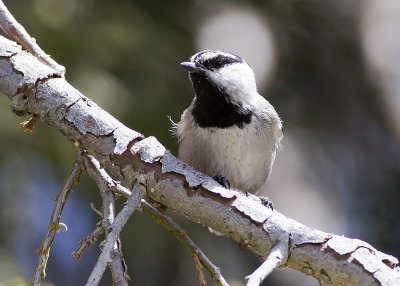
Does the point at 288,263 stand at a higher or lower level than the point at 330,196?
lower

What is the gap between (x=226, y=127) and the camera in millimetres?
2213

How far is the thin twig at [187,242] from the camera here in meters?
1.41

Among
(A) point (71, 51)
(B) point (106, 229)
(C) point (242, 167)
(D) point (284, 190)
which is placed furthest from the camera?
(D) point (284, 190)

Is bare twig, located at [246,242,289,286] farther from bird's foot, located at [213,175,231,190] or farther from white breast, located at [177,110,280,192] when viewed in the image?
white breast, located at [177,110,280,192]

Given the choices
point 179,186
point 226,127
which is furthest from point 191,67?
→ point 179,186

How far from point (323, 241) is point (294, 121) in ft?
6.59

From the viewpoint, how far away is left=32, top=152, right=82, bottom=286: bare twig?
1.34 meters

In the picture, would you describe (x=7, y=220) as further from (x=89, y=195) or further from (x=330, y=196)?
(x=330, y=196)

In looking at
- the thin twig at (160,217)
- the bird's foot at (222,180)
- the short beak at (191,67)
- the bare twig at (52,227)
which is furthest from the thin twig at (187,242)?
the short beak at (191,67)

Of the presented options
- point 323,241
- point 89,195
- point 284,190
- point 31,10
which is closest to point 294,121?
point 284,190

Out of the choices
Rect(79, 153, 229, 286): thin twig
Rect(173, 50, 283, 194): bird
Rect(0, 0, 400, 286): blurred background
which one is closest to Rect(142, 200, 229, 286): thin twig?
Rect(79, 153, 229, 286): thin twig

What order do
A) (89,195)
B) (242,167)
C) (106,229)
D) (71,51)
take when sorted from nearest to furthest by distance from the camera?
(106,229) → (242,167) → (71,51) → (89,195)

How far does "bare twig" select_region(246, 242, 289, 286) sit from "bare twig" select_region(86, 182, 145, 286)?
0.30 m

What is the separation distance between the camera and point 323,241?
1.45m
